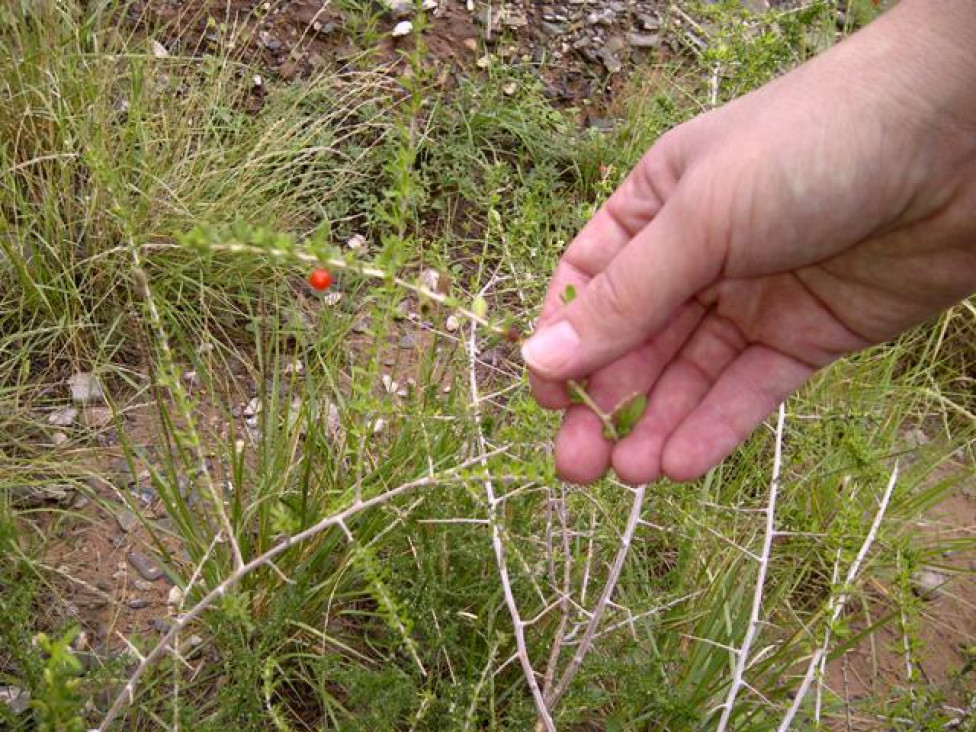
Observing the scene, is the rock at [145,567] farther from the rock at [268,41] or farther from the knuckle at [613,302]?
the rock at [268,41]

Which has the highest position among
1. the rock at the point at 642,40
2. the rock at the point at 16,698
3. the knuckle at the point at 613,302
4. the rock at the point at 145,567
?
the knuckle at the point at 613,302

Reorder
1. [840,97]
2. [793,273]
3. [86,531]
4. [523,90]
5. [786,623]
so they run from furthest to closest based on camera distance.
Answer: [523,90], [786,623], [86,531], [793,273], [840,97]

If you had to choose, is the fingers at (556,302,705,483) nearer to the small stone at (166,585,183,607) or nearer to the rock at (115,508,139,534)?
the small stone at (166,585,183,607)

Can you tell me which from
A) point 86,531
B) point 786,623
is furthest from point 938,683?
point 86,531

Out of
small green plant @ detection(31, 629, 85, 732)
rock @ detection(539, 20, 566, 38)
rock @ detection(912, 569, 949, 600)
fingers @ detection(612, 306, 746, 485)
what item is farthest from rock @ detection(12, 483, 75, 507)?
rock @ detection(539, 20, 566, 38)

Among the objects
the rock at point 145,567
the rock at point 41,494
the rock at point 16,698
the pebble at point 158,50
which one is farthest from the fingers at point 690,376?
the pebble at point 158,50

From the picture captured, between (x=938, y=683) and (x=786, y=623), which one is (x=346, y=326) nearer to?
(x=786, y=623)
